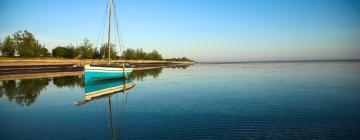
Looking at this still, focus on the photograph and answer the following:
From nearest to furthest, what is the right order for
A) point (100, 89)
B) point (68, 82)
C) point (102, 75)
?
point (100, 89) → point (68, 82) → point (102, 75)

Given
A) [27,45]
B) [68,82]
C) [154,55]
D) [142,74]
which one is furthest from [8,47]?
[154,55]

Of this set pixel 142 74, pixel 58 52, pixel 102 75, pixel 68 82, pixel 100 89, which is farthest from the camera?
pixel 58 52

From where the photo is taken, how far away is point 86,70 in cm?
2827

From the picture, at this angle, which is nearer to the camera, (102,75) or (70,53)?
(102,75)

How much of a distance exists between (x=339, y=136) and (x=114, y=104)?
36.6 ft

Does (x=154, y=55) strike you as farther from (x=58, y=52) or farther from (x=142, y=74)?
(x=142, y=74)

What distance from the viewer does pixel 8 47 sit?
2655 inches

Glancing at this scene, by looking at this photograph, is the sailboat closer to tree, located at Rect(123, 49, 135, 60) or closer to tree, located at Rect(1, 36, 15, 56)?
tree, located at Rect(1, 36, 15, 56)

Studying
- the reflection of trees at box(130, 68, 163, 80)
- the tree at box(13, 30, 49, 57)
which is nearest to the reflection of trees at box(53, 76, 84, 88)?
the reflection of trees at box(130, 68, 163, 80)

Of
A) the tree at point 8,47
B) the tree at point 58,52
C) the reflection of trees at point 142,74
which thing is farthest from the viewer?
the tree at point 58,52

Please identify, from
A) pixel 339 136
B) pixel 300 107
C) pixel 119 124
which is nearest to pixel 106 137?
pixel 119 124

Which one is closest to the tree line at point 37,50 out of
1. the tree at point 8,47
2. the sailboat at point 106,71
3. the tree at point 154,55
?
the tree at point 8,47

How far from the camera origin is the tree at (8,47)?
2653 inches

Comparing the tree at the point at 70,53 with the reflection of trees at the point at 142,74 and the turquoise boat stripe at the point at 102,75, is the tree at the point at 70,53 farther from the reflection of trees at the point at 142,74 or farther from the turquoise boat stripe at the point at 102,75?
the turquoise boat stripe at the point at 102,75
